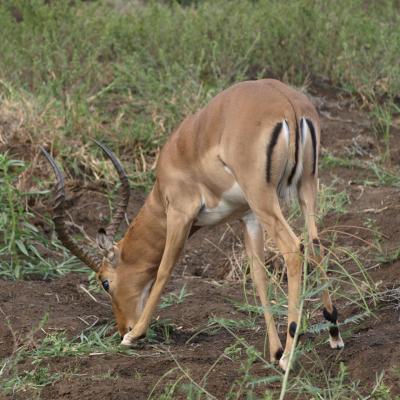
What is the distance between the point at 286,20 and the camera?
33.1 feet

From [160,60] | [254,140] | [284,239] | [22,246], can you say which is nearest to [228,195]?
[254,140]

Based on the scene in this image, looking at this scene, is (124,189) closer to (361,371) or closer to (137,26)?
(361,371)

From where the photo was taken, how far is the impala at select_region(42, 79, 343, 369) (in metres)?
4.97

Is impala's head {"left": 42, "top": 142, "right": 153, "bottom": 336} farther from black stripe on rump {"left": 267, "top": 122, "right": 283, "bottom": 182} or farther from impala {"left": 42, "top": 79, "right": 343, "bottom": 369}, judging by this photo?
black stripe on rump {"left": 267, "top": 122, "right": 283, "bottom": 182}

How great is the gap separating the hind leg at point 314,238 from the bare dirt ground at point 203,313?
0.08 meters

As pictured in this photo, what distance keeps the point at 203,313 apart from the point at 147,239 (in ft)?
1.79

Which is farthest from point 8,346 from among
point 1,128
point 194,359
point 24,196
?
point 1,128

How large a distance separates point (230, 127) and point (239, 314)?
1.38 m

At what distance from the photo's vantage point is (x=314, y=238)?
4.98 m

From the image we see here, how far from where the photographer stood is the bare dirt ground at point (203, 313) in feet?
15.6

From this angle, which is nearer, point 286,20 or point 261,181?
point 261,181

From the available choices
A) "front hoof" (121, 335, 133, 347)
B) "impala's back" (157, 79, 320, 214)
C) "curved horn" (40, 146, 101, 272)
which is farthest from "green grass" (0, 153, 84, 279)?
"impala's back" (157, 79, 320, 214)

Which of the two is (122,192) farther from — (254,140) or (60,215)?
(254,140)

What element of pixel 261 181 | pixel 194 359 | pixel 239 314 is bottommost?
pixel 239 314
